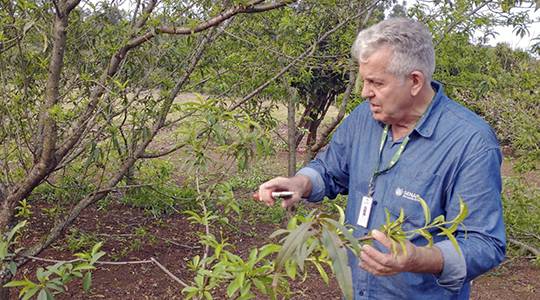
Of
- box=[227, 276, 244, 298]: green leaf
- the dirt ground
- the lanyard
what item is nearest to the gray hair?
the lanyard

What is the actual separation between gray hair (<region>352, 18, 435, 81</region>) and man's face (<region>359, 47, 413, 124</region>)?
0.07 ft

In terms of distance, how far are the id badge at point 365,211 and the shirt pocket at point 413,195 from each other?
2.7 inches

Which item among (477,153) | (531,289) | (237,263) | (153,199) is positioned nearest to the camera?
(237,263)

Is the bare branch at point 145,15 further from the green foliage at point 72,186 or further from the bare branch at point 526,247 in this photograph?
the bare branch at point 526,247

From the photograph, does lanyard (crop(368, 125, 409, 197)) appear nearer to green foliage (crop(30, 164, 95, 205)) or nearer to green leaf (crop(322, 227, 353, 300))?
green leaf (crop(322, 227, 353, 300))

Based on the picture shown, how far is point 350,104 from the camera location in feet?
18.3

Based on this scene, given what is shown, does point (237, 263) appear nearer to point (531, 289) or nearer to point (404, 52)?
point (404, 52)

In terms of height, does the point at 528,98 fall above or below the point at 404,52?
below

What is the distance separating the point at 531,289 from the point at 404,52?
3.66m

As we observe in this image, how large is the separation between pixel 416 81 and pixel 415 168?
32 centimetres

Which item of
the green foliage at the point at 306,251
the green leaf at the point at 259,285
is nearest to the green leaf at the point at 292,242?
the green foliage at the point at 306,251

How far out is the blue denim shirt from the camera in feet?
6.27

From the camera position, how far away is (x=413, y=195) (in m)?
2.15

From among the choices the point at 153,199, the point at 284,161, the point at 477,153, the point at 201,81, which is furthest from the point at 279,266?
the point at 284,161
